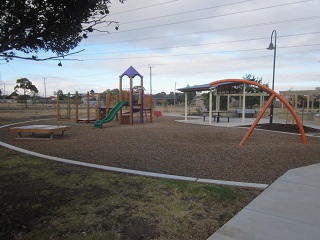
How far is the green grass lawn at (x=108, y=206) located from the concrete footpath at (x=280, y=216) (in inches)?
7.5

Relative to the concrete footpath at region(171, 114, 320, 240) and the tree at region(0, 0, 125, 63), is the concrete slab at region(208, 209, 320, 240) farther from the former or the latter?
the tree at region(0, 0, 125, 63)

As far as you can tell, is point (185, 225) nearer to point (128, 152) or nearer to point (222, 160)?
point (222, 160)

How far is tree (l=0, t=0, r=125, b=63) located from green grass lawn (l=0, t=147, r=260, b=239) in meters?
2.01

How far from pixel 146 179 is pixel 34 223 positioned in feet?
7.47

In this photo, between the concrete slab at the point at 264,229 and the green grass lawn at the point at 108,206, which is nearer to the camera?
the concrete slab at the point at 264,229

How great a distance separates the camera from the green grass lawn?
3.26m

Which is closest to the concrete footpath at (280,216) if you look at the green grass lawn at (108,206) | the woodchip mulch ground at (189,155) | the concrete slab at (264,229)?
the concrete slab at (264,229)

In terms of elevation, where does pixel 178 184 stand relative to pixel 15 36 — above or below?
below

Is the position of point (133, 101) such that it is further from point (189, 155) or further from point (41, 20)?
point (41, 20)

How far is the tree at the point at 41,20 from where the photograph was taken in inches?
126

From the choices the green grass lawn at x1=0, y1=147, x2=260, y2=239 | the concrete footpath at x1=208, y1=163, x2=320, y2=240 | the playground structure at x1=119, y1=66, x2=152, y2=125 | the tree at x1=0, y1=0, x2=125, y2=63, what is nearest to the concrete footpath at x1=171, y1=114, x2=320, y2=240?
the concrete footpath at x1=208, y1=163, x2=320, y2=240

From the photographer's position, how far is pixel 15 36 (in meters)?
3.34

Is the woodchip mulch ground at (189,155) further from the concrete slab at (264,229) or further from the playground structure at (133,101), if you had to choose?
the playground structure at (133,101)

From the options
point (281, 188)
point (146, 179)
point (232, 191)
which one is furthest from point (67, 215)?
point (281, 188)
